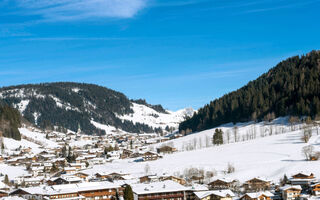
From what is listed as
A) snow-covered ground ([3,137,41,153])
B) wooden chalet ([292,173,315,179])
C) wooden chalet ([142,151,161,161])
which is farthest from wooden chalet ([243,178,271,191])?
snow-covered ground ([3,137,41,153])

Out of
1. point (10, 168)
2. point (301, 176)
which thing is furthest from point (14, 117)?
point (301, 176)

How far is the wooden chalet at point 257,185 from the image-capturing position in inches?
2522

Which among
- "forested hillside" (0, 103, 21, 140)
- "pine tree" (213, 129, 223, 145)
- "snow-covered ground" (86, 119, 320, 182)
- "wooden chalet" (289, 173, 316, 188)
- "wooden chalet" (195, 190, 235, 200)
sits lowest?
"wooden chalet" (195, 190, 235, 200)

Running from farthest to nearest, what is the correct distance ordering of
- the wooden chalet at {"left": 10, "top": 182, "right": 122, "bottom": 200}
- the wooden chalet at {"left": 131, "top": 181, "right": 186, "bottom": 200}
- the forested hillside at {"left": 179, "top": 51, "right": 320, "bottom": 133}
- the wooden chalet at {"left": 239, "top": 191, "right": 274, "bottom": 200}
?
the forested hillside at {"left": 179, "top": 51, "right": 320, "bottom": 133} < the wooden chalet at {"left": 10, "top": 182, "right": 122, "bottom": 200} < the wooden chalet at {"left": 131, "top": 181, "right": 186, "bottom": 200} < the wooden chalet at {"left": 239, "top": 191, "right": 274, "bottom": 200}

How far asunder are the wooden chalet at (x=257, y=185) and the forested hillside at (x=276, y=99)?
226 feet

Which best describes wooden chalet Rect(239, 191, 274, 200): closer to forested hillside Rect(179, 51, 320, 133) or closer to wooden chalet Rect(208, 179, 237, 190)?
wooden chalet Rect(208, 179, 237, 190)

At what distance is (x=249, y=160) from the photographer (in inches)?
3504

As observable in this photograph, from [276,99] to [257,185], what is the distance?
92120 millimetres

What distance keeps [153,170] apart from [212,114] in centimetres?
8683

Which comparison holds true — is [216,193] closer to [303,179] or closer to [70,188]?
[303,179]

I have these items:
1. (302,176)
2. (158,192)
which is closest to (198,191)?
(158,192)

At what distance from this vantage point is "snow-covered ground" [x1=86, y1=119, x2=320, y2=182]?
Answer: 74975 millimetres

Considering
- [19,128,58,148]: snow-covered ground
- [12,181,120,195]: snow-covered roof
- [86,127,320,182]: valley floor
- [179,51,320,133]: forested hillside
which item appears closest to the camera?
[12,181,120,195]: snow-covered roof

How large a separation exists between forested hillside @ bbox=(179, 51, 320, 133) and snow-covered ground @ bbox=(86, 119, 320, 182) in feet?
55.0
